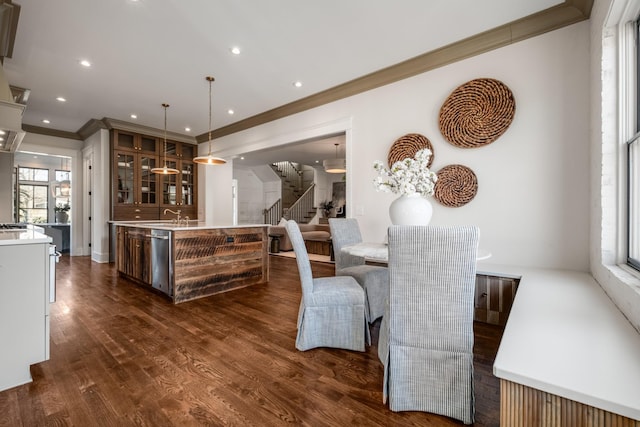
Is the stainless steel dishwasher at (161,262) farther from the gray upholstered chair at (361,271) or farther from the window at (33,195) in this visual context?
the window at (33,195)

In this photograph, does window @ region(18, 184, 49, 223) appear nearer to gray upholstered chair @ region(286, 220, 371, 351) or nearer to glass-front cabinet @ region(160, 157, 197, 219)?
glass-front cabinet @ region(160, 157, 197, 219)

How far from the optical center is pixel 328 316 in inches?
86.7

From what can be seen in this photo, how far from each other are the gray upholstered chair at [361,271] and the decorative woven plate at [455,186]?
100cm

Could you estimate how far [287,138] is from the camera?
4.85 meters

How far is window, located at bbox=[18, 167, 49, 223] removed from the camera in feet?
28.5

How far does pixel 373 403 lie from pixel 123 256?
14.9 ft

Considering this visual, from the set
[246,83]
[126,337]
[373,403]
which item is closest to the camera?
[373,403]

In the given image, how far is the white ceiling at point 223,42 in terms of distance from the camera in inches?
99.7

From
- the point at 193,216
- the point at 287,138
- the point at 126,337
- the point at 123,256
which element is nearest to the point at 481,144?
the point at 287,138

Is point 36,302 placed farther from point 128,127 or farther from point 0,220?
point 128,127

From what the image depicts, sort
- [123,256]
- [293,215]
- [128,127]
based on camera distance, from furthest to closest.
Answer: [293,215], [128,127], [123,256]

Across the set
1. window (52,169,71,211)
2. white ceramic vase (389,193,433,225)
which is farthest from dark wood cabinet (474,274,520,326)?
window (52,169,71,211)

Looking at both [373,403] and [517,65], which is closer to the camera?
[373,403]

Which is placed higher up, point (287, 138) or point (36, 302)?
point (287, 138)
